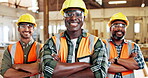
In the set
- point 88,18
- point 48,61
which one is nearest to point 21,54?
point 48,61

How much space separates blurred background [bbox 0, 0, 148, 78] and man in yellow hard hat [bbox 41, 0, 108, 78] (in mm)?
→ 5072

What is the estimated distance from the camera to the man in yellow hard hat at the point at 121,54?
2.35 meters

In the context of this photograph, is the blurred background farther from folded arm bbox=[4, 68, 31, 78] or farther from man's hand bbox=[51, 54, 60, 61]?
man's hand bbox=[51, 54, 60, 61]

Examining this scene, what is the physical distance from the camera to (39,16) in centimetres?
770

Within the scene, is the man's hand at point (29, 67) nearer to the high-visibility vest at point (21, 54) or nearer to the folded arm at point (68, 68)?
the high-visibility vest at point (21, 54)

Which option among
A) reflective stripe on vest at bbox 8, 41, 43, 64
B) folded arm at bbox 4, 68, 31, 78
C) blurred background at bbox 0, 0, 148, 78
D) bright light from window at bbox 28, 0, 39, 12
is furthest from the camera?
bright light from window at bbox 28, 0, 39, 12

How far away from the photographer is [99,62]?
5.81 ft

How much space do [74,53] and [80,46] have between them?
0.34 feet

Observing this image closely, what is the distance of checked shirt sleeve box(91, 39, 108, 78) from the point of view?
1747mm

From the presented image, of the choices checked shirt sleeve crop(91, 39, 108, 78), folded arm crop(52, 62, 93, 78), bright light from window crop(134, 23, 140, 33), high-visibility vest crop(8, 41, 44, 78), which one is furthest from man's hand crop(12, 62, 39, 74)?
bright light from window crop(134, 23, 140, 33)

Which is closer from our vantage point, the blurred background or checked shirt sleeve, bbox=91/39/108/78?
checked shirt sleeve, bbox=91/39/108/78

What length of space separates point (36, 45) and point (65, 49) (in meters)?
0.85

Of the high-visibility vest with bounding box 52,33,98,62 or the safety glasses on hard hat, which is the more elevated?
the safety glasses on hard hat

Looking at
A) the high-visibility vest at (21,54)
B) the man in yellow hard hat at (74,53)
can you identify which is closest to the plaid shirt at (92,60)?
the man in yellow hard hat at (74,53)
